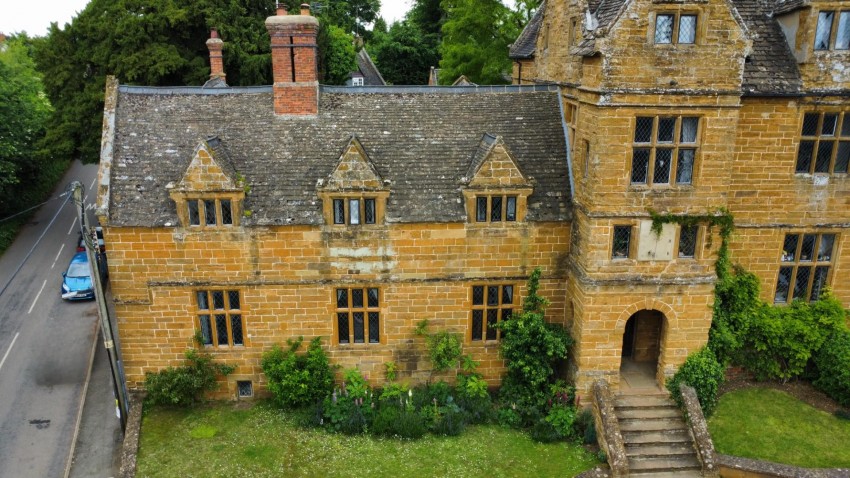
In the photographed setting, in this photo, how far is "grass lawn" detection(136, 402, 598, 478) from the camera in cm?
1512

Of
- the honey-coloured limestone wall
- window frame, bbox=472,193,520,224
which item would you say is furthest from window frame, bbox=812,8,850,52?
window frame, bbox=472,193,520,224

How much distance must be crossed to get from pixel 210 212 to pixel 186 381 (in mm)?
4965

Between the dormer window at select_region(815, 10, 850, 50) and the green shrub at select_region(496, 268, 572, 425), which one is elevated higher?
the dormer window at select_region(815, 10, 850, 50)

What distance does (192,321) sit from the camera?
17422 millimetres

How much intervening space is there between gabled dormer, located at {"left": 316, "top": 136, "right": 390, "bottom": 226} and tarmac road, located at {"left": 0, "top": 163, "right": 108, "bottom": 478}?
10661 mm

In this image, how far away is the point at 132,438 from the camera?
16.1m

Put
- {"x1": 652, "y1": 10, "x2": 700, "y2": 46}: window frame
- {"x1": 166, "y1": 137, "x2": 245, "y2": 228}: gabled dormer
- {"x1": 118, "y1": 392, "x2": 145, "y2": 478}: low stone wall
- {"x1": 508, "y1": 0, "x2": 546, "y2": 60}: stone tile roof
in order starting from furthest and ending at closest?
1. {"x1": 508, "y1": 0, "x2": 546, "y2": 60}: stone tile roof
2. {"x1": 166, "y1": 137, "x2": 245, "y2": 228}: gabled dormer
3. {"x1": 118, "y1": 392, "x2": 145, "y2": 478}: low stone wall
4. {"x1": 652, "y1": 10, "x2": 700, "y2": 46}: window frame

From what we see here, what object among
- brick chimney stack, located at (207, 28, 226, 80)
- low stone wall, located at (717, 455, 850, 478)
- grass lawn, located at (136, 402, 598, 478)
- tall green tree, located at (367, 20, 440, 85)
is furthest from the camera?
tall green tree, located at (367, 20, 440, 85)

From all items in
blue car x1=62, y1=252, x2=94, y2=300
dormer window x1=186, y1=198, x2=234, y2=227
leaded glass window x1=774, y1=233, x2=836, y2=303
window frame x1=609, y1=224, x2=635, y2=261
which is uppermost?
dormer window x1=186, y1=198, x2=234, y2=227

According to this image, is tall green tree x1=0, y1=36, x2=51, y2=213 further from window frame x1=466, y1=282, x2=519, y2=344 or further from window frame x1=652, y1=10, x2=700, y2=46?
window frame x1=652, y1=10, x2=700, y2=46

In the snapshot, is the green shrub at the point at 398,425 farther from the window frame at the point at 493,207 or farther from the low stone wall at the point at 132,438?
the low stone wall at the point at 132,438

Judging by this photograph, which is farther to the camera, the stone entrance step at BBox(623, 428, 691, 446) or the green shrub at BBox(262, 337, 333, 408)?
the green shrub at BBox(262, 337, 333, 408)

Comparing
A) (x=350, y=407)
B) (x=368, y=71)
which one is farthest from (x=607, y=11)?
(x=368, y=71)

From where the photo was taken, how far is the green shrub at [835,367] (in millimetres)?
17172
